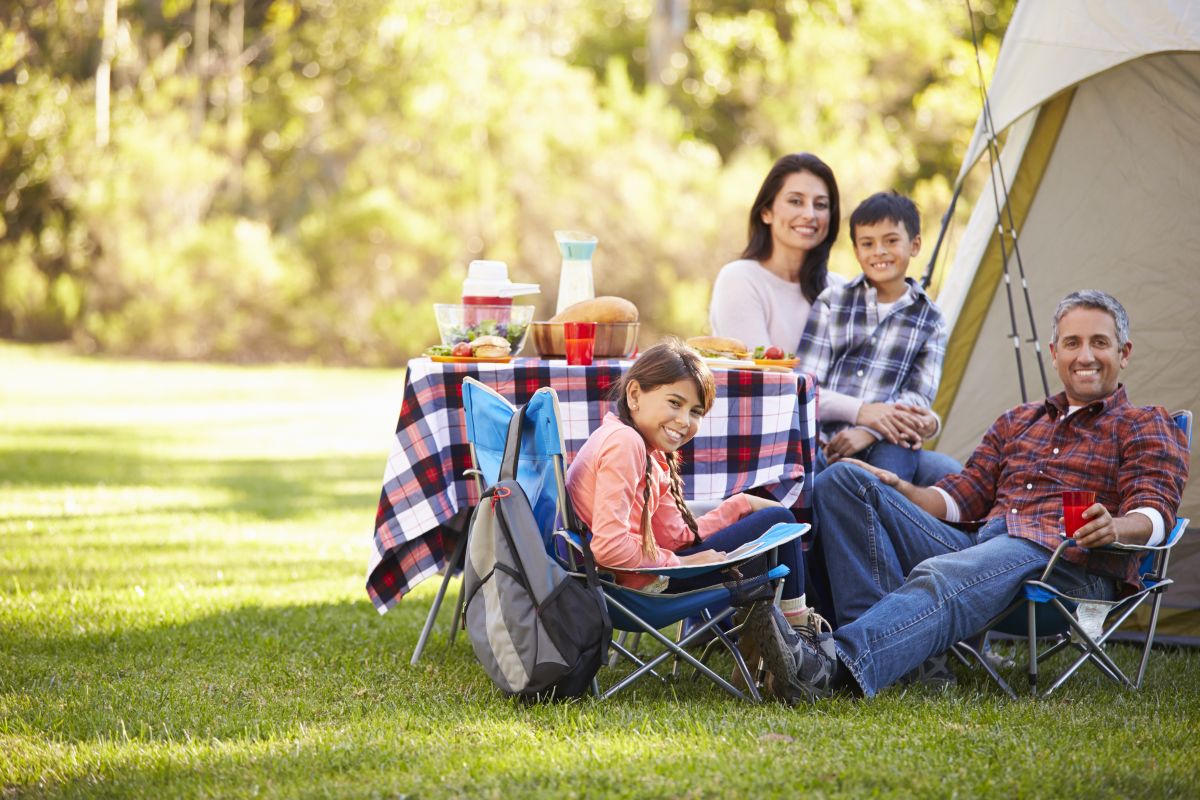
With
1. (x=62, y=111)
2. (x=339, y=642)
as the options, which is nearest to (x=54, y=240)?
(x=62, y=111)

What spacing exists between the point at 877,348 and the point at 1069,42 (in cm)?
128

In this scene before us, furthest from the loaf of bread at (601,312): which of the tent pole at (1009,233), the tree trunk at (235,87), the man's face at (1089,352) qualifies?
the tree trunk at (235,87)

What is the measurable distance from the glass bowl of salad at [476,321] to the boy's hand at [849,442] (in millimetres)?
1003

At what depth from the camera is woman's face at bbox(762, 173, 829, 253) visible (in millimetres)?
4246

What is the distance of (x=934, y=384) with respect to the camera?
4.07 meters

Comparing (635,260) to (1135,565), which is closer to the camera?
(1135,565)

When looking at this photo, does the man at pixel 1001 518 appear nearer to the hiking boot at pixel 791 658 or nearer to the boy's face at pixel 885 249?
the hiking boot at pixel 791 658

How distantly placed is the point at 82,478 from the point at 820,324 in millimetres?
5572

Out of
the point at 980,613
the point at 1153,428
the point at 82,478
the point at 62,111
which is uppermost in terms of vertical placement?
the point at 62,111

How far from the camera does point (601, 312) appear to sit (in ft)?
12.2

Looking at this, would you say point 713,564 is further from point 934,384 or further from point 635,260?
point 635,260

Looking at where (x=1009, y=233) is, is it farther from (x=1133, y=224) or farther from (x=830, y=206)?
(x=830, y=206)

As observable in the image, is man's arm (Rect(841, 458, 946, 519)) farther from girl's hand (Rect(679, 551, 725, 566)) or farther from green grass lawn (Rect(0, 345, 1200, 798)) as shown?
girl's hand (Rect(679, 551, 725, 566))

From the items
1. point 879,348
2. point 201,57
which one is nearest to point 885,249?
point 879,348
